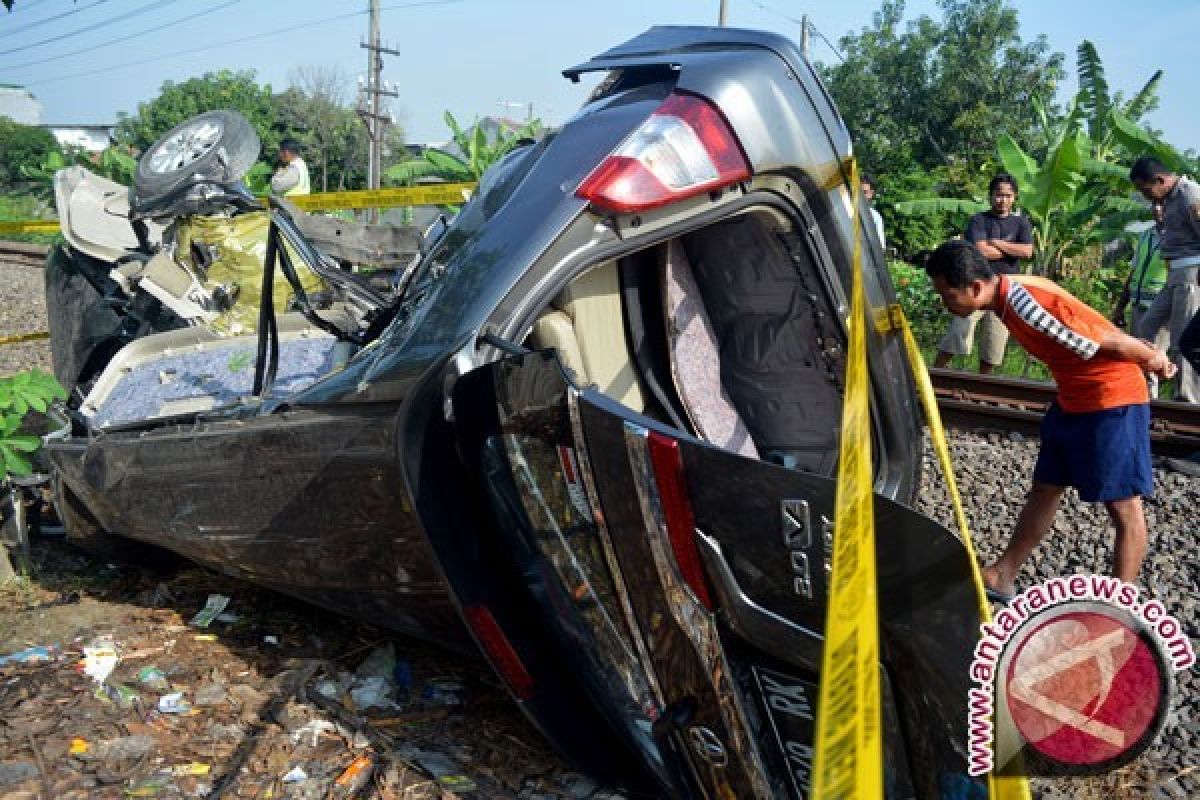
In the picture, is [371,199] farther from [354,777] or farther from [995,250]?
[354,777]

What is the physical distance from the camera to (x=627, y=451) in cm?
200

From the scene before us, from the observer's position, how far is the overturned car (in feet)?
6.33

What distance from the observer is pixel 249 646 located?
356 centimetres

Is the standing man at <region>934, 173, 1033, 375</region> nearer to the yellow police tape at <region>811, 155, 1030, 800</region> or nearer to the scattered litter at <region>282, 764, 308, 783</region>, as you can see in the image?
the scattered litter at <region>282, 764, 308, 783</region>

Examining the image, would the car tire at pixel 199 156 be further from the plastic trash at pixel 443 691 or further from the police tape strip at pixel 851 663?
the police tape strip at pixel 851 663

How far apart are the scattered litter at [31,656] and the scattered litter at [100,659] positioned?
10cm

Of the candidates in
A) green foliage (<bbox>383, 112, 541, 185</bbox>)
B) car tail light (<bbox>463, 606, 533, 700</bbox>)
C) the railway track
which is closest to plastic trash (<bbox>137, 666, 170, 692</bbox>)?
car tail light (<bbox>463, 606, 533, 700</bbox>)

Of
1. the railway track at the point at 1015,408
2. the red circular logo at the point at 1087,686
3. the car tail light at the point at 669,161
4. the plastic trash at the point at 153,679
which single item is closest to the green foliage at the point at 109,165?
the railway track at the point at 1015,408

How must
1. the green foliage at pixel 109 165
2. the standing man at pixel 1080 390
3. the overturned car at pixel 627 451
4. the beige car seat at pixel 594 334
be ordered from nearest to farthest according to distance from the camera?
the overturned car at pixel 627 451, the beige car seat at pixel 594 334, the standing man at pixel 1080 390, the green foliage at pixel 109 165

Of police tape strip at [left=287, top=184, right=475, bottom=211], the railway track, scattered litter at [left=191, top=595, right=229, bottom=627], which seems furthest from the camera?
police tape strip at [left=287, top=184, right=475, bottom=211]

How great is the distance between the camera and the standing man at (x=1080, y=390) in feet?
13.2

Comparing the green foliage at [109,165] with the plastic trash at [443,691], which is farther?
the green foliage at [109,165]

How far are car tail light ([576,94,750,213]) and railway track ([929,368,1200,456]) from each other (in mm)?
4330

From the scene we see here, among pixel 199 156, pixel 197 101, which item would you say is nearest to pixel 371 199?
pixel 199 156
